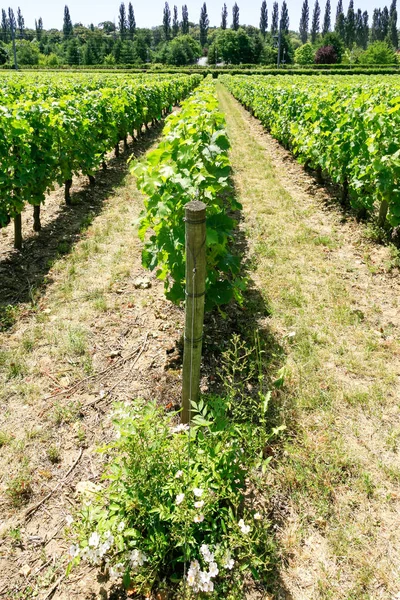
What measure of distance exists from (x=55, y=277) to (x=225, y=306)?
2212 millimetres

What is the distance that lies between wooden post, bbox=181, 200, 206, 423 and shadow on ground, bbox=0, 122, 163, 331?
2.40 meters

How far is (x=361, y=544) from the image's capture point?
7.52 ft

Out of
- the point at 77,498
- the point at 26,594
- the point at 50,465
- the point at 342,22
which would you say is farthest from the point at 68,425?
the point at 342,22

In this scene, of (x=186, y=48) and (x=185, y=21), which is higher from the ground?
(x=185, y=21)

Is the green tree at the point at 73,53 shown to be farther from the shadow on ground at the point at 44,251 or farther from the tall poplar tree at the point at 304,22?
the tall poplar tree at the point at 304,22

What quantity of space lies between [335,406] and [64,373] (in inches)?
91.0

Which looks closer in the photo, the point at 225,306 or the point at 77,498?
the point at 77,498

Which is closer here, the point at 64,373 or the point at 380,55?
the point at 64,373

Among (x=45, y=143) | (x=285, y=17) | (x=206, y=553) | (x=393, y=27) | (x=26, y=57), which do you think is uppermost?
(x=285, y=17)

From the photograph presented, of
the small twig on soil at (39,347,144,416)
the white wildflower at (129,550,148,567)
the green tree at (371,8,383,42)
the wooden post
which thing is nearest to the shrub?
the green tree at (371,8,383,42)

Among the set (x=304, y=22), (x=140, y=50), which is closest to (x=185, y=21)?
(x=304, y=22)

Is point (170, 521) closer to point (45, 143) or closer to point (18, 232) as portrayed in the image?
point (18, 232)

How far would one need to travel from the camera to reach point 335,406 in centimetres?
324

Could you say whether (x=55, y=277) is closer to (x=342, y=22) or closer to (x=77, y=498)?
(x=77, y=498)
